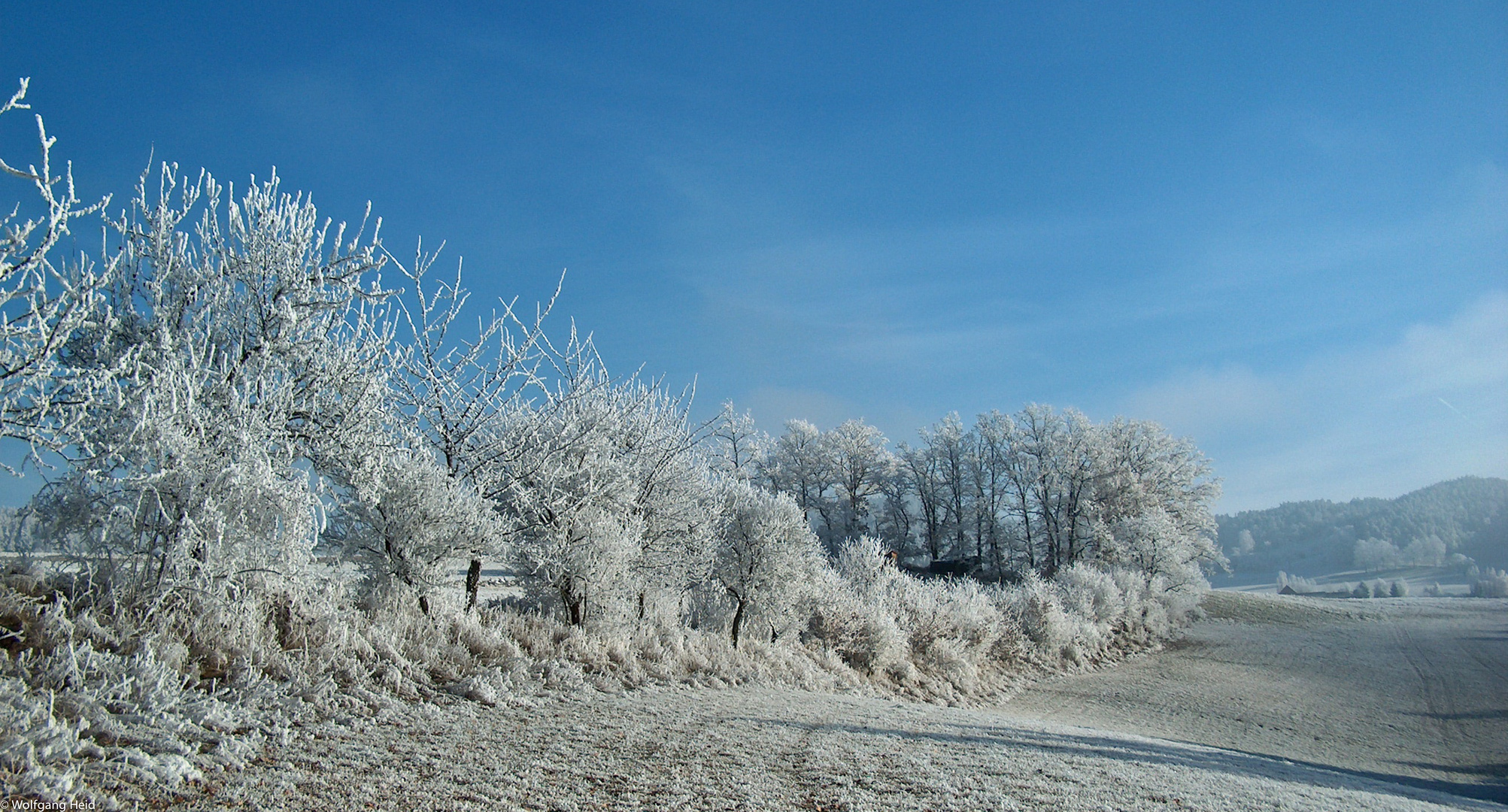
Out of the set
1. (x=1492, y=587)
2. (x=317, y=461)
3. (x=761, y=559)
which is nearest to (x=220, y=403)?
(x=317, y=461)

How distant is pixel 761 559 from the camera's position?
1574cm

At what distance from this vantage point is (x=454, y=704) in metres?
6.73

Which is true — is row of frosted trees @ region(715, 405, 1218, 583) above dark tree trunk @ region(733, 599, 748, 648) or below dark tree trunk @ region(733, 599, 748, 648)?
above

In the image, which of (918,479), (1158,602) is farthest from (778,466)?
(1158,602)

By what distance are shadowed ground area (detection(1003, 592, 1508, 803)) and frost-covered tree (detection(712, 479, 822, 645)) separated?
21.0 ft

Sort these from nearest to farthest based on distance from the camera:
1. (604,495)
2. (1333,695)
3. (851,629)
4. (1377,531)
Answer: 1. (604,495)
2. (851,629)
3. (1333,695)
4. (1377,531)

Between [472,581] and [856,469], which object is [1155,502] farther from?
[472,581]

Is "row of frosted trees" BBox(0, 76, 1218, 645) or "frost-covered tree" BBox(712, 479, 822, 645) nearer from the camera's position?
"row of frosted trees" BBox(0, 76, 1218, 645)

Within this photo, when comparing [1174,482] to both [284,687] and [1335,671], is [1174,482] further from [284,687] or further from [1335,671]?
[284,687]

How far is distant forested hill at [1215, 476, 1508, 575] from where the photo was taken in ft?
229

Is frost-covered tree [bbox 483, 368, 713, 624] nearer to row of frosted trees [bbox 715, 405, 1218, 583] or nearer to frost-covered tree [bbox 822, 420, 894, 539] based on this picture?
row of frosted trees [bbox 715, 405, 1218, 583]

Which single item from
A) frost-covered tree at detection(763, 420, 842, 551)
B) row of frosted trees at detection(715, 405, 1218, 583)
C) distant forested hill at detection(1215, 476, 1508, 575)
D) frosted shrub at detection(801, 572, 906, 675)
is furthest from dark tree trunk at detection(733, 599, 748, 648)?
distant forested hill at detection(1215, 476, 1508, 575)

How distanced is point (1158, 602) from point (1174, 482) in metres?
9.50

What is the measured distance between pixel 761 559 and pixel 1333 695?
19.5 m
